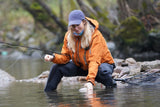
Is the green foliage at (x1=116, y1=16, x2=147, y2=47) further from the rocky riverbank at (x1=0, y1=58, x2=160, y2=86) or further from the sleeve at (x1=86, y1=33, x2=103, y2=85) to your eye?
the sleeve at (x1=86, y1=33, x2=103, y2=85)

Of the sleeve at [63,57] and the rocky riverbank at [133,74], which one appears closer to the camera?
the sleeve at [63,57]

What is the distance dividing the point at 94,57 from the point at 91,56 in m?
0.05

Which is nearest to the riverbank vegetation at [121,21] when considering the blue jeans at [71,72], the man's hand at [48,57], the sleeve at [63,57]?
the blue jeans at [71,72]

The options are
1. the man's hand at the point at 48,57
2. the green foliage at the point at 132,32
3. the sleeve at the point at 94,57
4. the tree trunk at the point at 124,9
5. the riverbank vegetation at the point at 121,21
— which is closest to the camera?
the sleeve at the point at 94,57

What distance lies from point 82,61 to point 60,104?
1.10 meters

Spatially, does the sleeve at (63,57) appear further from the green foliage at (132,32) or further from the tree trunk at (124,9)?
the tree trunk at (124,9)

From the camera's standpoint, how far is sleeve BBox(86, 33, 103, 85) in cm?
437

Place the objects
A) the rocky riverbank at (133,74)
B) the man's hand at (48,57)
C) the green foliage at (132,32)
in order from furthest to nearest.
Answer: the green foliage at (132,32) → the rocky riverbank at (133,74) → the man's hand at (48,57)

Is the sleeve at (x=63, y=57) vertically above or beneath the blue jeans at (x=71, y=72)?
above

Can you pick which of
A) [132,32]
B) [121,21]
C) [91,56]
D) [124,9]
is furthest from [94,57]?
[121,21]

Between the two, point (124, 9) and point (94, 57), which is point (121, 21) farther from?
point (94, 57)

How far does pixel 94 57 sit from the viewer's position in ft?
14.8

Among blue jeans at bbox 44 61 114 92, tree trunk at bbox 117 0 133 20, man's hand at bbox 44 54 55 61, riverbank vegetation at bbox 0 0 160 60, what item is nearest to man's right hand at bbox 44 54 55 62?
man's hand at bbox 44 54 55 61

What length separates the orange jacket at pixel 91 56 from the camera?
4.44 metres
